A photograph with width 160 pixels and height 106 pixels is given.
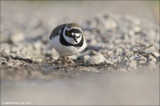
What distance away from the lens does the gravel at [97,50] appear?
621cm

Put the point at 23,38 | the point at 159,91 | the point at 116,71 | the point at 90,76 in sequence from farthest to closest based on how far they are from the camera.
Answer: the point at 23,38
the point at 116,71
the point at 90,76
the point at 159,91

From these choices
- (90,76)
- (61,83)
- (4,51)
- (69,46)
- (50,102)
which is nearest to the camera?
(50,102)

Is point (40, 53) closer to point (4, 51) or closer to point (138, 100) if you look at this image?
point (4, 51)

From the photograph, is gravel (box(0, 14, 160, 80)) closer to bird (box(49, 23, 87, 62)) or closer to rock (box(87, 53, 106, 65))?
rock (box(87, 53, 106, 65))

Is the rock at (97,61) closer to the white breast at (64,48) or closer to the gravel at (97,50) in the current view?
the gravel at (97,50)

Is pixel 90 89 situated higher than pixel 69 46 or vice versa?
pixel 69 46

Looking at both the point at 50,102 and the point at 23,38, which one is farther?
the point at 23,38

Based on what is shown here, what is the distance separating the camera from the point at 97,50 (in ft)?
25.7

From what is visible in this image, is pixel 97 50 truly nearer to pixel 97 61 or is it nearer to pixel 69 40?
pixel 97 61

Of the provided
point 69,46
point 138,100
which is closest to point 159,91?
point 138,100

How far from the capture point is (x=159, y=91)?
14.0 feet

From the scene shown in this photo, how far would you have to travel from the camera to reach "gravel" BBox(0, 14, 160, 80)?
621cm

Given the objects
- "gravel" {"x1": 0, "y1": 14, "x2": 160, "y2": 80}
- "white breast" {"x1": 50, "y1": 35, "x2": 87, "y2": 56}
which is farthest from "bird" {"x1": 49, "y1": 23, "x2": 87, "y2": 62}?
"gravel" {"x1": 0, "y1": 14, "x2": 160, "y2": 80}

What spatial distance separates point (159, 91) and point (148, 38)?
13.9ft
